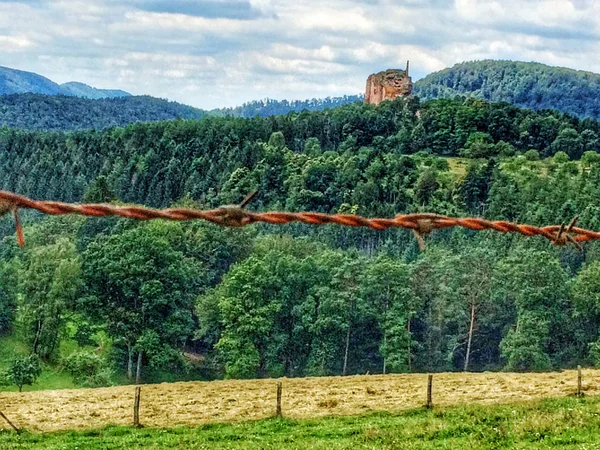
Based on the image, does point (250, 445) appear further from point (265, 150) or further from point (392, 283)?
point (265, 150)

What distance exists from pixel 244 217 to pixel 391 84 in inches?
6247

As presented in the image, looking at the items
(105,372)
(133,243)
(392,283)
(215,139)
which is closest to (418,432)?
(105,372)

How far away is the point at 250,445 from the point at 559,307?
155ft

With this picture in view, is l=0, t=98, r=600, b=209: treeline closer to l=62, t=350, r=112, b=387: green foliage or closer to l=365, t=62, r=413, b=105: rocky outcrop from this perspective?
l=365, t=62, r=413, b=105: rocky outcrop

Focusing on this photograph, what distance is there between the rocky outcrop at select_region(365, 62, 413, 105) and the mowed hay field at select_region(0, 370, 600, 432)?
132050 millimetres

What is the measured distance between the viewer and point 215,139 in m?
132

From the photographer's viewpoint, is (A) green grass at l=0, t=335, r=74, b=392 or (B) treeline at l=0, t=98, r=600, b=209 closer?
(A) green grass at l=0, t=335, r=74, b=392

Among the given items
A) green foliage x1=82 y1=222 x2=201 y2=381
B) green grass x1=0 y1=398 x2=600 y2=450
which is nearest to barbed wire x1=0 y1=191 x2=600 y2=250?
green grass x1=0 y1=398 x2=600 y2=450

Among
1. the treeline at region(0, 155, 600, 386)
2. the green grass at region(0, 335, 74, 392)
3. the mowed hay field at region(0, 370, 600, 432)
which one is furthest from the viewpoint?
the treeline at region(0, 155, 600, 386)

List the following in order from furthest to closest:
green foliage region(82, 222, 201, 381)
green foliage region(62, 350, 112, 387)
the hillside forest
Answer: the hillside forest, green foliage region(82, 222, 201, 381), green foliage region(62, 350, 112, 387)

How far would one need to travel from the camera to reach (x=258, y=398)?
2616 cm

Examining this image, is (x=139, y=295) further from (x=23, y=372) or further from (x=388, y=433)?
(x=388, y=433)

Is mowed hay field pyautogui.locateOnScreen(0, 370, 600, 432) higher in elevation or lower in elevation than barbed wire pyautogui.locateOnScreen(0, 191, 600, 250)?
lower

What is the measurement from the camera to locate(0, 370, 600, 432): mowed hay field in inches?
931
